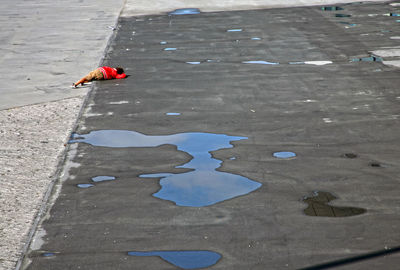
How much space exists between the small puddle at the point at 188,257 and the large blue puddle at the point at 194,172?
1.31 metres

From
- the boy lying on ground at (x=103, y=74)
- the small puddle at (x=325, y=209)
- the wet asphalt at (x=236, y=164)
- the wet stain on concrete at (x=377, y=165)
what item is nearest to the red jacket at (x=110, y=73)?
the boy lying on ground at (x=103, y=74)

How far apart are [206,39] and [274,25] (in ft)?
10.2

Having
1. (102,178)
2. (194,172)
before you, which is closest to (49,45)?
(102,178)

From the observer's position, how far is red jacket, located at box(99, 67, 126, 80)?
15.2 m

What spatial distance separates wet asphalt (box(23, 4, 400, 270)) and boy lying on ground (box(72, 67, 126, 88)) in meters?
0.20

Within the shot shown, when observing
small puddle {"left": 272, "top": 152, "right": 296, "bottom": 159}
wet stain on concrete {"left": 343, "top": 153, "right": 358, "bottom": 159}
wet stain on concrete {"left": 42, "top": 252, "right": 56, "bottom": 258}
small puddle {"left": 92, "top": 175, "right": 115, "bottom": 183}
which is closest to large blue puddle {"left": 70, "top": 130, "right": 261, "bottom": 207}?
small puddle {"left": 92, "top": 175, "right": 115, "bottom": 183}

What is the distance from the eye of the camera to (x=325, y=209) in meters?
8.00

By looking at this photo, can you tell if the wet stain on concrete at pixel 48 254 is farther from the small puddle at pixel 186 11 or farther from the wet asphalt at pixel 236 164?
the small puddle at pixel 186 11

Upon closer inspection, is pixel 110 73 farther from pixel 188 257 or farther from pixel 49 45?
pixel 188 257

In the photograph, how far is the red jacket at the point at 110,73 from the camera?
15.2 metres

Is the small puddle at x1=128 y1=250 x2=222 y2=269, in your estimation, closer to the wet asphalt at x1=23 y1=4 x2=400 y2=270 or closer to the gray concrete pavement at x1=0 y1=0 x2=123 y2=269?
the wet asphalt at x1=23 y1=4 x2=400 y2=270

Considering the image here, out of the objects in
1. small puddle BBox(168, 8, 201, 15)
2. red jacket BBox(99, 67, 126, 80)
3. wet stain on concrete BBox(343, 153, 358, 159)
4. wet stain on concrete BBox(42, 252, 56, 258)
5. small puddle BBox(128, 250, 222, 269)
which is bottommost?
small puddle BBox(168, 8, 201, 15)

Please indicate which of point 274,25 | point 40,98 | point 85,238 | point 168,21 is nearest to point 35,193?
point 85,238

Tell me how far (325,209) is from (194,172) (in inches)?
85.1
